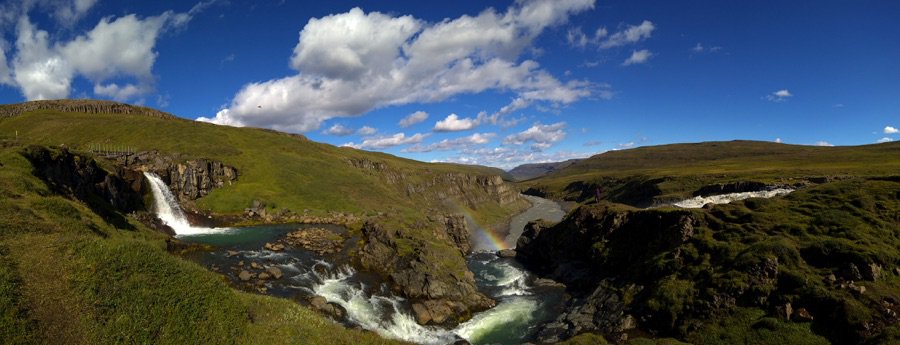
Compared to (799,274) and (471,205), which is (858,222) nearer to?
(799,274)

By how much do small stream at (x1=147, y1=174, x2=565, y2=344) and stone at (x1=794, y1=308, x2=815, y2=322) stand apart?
2345 centimetres

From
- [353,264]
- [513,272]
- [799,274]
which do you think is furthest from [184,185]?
[799,274]

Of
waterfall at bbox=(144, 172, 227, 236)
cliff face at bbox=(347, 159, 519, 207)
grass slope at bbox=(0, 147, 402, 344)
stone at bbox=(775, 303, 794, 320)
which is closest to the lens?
grass slope at bbox=(0, 147, 402, 344)

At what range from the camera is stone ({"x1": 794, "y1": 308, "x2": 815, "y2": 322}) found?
3353 cm

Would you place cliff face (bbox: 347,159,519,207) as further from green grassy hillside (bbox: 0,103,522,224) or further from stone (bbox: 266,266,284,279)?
stone (bbox: 266,266,284,279)

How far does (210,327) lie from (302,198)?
101 m

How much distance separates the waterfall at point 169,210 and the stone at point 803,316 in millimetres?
89980

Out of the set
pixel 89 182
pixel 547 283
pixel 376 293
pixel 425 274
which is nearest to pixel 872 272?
pixel 547 283

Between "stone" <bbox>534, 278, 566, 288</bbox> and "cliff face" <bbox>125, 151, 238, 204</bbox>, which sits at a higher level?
"cliff face" <bbox>125, 151, 238, 204</bbox>

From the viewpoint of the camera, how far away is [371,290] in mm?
54344

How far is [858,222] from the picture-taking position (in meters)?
43.6

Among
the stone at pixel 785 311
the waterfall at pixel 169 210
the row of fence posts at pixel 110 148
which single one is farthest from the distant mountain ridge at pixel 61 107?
the stone at pixel 785 311

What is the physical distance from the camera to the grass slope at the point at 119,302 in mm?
18000

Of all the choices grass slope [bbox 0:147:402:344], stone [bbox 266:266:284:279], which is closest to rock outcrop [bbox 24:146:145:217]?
stone [bbox 266:266:284:279]
